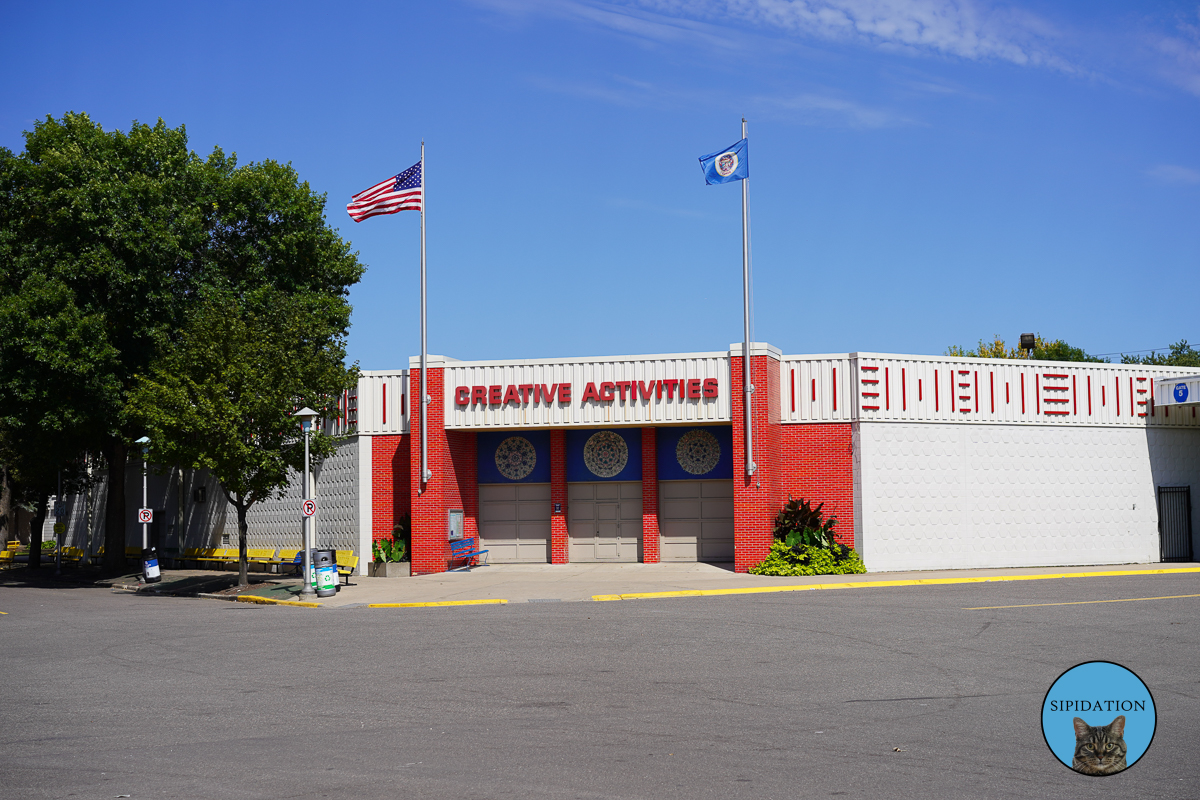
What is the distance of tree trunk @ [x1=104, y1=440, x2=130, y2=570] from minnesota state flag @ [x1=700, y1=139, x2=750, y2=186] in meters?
21.9

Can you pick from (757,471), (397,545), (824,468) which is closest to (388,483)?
A: (397,545)

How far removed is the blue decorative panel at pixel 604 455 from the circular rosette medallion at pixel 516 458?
119cm

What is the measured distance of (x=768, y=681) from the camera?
452 inches

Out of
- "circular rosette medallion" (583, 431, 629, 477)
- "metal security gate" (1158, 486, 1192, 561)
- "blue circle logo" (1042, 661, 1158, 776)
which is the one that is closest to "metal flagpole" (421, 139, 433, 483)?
"circular rosette medallion" (583, 431, 629, 477)

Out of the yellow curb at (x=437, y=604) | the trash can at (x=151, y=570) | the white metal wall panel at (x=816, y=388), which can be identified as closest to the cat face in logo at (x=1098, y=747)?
the yellow curb at (x=437, y=604)

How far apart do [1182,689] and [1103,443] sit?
21484 mm

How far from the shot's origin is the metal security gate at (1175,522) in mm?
30625

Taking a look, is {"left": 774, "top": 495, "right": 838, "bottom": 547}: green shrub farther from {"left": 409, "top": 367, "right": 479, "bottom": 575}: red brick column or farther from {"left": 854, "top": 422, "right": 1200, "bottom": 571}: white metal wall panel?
{"left": 409, "top": 367, "right": 479, "bottom": 575}: red brick column

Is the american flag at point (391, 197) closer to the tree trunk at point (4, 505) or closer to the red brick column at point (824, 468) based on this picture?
the red brick column at point (824, 468)

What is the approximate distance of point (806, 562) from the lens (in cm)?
2736

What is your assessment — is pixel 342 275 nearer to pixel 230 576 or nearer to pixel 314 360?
pixel 314 360

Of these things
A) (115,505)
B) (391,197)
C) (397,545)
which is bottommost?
(397,545)

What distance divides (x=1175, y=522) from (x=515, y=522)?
19.8 m

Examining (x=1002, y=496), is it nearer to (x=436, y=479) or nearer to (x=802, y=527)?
(x=802, y=527)
